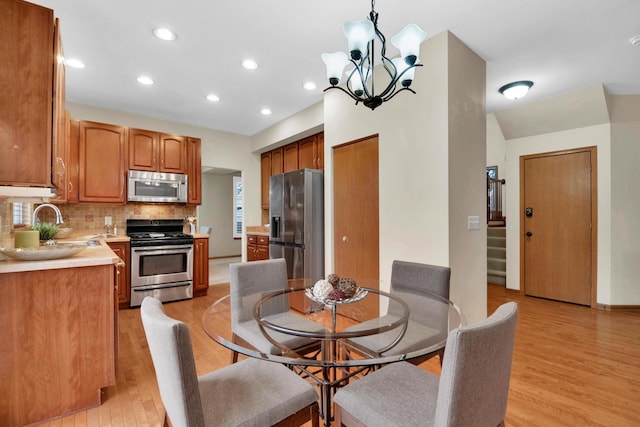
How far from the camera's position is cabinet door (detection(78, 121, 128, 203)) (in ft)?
12.2

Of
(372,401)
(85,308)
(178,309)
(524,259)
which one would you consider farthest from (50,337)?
(524,259)

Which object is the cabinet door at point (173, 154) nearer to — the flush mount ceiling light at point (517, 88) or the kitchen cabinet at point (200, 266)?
the kitchen cabinet at point (200, 266)

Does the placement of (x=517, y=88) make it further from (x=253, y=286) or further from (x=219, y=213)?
(x=219, y=213)

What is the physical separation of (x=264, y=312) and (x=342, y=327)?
20.0 inches

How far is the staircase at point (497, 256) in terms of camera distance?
4.86 metres

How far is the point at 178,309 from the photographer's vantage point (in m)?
3.75

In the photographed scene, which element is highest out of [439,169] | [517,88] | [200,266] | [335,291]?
[517,88]

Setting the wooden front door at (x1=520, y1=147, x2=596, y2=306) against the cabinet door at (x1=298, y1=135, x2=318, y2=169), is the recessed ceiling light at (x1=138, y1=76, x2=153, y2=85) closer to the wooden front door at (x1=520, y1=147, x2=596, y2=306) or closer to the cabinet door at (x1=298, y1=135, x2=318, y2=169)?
the cabinet door at (x1=298, y1=135, x2=318, y2=169)

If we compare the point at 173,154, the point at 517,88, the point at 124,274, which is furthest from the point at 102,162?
the point at 517,88

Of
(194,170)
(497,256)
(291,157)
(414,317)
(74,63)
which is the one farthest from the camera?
(497,256)

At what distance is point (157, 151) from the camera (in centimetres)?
422

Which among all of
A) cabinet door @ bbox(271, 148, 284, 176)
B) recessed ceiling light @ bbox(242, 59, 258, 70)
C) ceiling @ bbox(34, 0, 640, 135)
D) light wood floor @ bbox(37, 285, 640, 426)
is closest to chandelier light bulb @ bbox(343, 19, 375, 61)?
ceiling @ bbox(34, 0, 640, 135)

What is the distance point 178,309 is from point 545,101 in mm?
5292

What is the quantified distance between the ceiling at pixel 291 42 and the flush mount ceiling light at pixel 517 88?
0.08m
